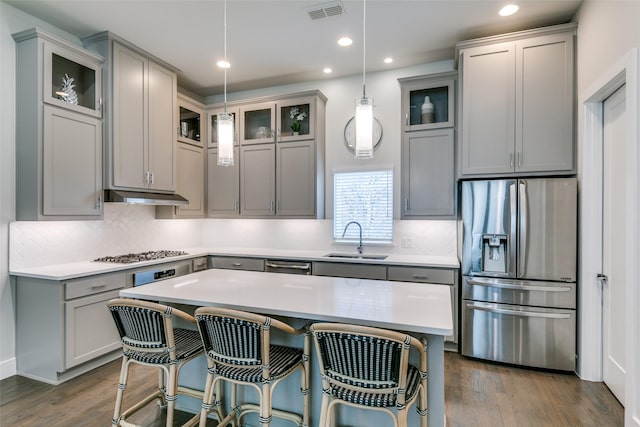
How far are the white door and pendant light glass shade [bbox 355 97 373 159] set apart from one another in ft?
6.30

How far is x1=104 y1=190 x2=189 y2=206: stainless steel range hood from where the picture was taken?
3.30m

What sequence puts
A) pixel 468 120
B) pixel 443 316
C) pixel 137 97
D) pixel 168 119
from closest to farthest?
pixel 443 316 → pixel 468 120 → pixel 137 97 → pixel 168 119

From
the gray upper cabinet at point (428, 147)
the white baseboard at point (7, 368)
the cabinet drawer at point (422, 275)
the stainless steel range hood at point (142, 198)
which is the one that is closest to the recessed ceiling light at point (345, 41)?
the gray upper cabinet at point (428, 147)

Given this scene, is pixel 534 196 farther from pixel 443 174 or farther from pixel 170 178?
pixel 170 178

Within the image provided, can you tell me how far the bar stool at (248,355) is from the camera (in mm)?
1649

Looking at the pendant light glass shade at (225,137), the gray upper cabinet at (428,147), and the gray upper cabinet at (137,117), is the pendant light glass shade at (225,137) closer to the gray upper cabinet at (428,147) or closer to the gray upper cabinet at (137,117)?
the gray upper cabinet at (137,117)

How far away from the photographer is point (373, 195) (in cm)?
418

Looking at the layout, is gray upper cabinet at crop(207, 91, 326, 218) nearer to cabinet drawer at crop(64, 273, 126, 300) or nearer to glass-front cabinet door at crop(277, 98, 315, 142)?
glass-front cabinet door at crop(277, 98, 315, 142)

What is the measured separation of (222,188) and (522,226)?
3583 millimetres

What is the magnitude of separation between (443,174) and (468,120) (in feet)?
1.96

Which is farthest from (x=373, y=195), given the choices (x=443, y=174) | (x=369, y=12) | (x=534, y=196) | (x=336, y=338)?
(x=336, y=338)

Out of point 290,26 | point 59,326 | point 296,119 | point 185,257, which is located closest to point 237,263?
point 185,257

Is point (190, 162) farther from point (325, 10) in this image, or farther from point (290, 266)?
point (325, 10)

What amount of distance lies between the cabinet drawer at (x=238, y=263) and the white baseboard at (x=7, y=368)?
2.03 metres
